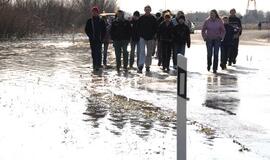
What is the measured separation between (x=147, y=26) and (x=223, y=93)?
18.8 ft

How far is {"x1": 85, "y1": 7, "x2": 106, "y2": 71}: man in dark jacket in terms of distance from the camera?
64.5 feet

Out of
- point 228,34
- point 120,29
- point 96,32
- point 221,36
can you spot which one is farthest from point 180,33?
point 96,32

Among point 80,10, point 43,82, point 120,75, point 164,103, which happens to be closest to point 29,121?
point 164,103

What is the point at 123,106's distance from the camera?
11609 mm

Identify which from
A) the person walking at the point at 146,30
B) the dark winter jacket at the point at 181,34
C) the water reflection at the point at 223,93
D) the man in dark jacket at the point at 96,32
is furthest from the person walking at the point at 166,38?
the water reflection at the point at 223,93

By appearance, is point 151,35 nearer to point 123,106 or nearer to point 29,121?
point 123,106

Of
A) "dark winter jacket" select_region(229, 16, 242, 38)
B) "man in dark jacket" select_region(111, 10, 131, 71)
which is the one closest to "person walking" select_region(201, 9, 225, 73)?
"dark winter jacket" select_region(229, 16, 242, 38)

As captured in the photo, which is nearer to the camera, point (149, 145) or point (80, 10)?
point (149, 145)

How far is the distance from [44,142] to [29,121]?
1705 millimetres

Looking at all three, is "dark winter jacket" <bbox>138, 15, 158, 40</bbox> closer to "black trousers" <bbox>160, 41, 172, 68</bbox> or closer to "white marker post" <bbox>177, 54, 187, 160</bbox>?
"black trousers" <bbox>160, 41, 172, 68</bbox>

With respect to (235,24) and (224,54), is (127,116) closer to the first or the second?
(224,54)

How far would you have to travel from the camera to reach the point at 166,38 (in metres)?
19.1

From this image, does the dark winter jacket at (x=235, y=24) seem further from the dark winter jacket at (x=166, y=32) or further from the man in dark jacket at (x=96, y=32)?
the man in dark jacket at (x=96, y=32)

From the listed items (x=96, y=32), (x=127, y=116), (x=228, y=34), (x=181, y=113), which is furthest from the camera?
(x=228, y=34)
